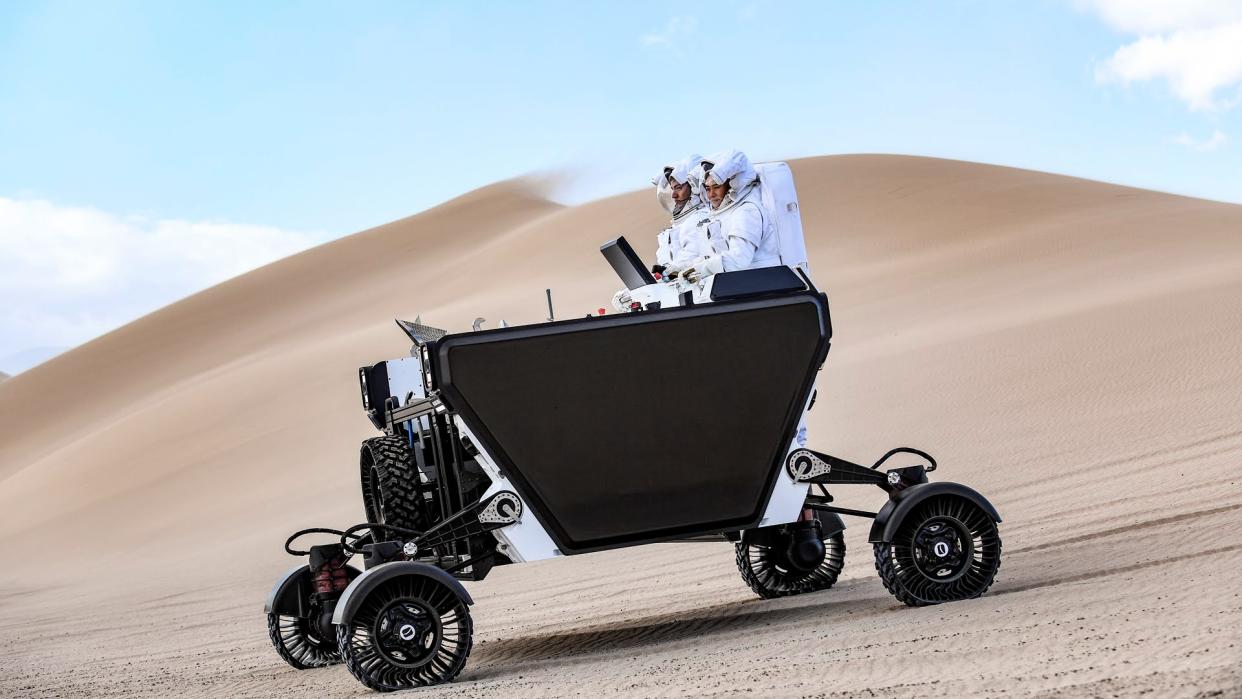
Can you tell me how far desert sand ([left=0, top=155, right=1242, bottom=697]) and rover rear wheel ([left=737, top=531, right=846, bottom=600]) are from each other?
0.17 metres

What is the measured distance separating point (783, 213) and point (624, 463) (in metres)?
1.77

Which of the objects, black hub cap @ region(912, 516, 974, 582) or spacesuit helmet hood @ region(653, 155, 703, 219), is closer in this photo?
black hub cap @ region(912, 516, 974, 582)

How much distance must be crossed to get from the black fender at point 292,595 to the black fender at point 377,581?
1.37m

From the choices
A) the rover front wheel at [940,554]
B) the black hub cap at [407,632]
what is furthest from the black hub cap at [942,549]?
the black hub cap at [407,632]

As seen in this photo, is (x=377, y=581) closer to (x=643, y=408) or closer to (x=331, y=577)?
(x=331, y=577)

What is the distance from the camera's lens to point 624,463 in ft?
18.8

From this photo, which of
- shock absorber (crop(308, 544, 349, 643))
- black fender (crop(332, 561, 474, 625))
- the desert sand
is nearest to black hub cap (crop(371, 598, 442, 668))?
black fender (crop(332, 561, 474, 625))

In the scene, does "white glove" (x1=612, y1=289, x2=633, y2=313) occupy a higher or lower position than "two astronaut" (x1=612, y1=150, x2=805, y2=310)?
Result: lower

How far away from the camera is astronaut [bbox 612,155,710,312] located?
7004 millimetres

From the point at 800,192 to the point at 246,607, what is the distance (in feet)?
109

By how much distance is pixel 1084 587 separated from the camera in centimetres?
573

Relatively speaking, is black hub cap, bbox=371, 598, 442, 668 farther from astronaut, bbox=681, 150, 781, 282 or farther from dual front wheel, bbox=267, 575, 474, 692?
astronaut, bbox=681, 150, 781, 282

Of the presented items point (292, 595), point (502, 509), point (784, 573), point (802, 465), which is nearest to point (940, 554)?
point (802, 465)

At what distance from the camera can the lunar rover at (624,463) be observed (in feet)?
18.0
